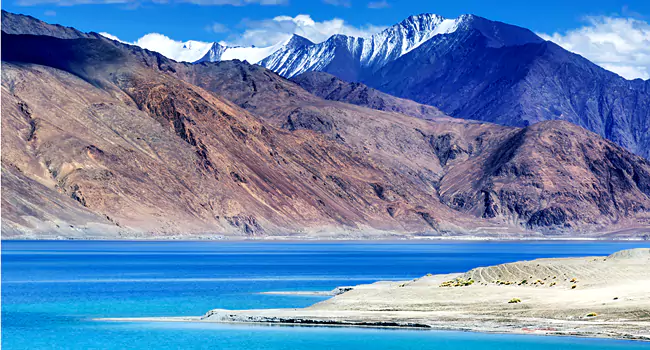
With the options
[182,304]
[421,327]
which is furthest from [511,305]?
[182,304]

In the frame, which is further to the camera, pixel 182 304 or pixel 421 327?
pixel 182 304

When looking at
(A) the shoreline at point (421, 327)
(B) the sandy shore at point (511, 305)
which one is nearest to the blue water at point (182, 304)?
(A) the shoreline at point (421, 327)

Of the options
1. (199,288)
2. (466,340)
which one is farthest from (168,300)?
(466,340)

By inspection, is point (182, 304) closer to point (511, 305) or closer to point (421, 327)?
point (421, 327)

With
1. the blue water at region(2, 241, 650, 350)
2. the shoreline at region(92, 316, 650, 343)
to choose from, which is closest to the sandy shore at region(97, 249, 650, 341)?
the shoreline at region(92, 316, 650, 343)

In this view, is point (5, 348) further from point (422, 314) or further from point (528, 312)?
point (528, 312)

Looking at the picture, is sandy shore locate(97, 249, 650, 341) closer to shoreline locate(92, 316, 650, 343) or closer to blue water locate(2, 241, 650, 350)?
shoreline locate(92, 316, 650, 343)

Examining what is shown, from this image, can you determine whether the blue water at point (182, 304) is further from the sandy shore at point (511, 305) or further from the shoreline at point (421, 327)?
the sandy shore at point (511, 305)

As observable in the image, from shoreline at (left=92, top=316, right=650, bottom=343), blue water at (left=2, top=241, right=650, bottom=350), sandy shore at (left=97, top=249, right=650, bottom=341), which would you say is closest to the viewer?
shoreline at (left=92, top=316, right=650, bottom=343)
